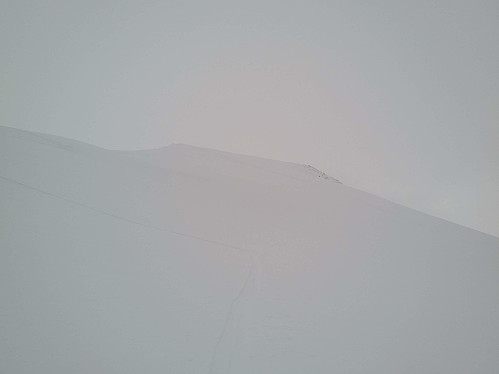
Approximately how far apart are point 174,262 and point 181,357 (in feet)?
7.24

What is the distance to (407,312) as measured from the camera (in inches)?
213

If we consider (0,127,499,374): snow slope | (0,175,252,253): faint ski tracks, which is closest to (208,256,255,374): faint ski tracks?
(0,127,499,374): snow slope

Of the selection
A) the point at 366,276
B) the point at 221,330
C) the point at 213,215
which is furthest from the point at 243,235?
the point at 221,330

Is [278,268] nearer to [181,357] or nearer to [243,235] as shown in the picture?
[243,235]

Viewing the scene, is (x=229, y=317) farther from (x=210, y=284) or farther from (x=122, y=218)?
(x=122, y=218)

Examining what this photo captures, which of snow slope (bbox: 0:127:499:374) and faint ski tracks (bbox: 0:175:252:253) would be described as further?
faint ski tracks (bbox: 0:175:252:253)

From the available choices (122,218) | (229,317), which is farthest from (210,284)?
(122,218)

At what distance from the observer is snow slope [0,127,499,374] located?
12.2ft

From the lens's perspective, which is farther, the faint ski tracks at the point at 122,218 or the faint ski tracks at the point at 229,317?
the faint ski tracks at the point at 122,218

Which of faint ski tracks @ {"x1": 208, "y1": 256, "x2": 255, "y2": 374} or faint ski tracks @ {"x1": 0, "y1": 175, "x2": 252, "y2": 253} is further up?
faint ski tracks @ {"x1": 0, "y1": 175, "x2": 252, "y2": 253}

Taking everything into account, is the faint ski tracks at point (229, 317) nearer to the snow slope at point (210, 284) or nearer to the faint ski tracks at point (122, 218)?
the snow slope at point (210, 284)

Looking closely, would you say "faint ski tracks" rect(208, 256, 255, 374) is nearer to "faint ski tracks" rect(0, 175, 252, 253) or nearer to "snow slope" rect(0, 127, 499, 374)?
"snow slope" rect(0, 127, 499, 374)

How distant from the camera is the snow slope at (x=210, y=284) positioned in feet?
12.2

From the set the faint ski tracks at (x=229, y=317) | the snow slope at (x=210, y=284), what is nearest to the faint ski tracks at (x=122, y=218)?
the snow slope at (x=210, y=284)
